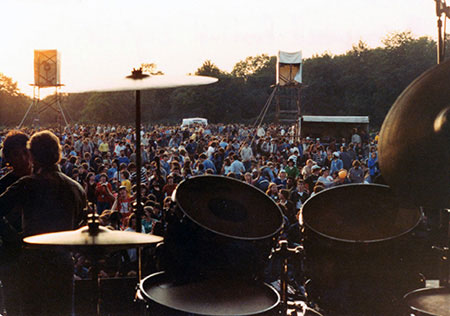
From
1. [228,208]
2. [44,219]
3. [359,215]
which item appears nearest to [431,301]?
[359,215]

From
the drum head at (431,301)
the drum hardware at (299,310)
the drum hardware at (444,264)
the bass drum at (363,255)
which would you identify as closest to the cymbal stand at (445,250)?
the drum hardware at (444,264)

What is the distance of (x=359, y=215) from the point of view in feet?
11.7

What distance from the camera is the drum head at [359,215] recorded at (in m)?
3.32

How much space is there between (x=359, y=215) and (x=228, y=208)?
90 cm

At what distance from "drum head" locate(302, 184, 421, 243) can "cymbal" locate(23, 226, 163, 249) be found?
1148mm

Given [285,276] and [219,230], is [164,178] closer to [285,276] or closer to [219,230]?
[285,276]

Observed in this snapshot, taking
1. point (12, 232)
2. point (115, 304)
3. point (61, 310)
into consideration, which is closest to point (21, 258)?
point (12, 232)

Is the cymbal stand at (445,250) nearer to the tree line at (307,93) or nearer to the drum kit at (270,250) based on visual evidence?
the drum kit at (270,250)

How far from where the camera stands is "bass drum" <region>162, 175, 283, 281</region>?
3.31 metres

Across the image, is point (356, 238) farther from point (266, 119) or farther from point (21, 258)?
point (266, 119)

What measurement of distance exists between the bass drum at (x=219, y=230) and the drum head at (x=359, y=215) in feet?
0.95

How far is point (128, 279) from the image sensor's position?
4.87 metres

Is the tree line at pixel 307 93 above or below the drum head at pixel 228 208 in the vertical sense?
above

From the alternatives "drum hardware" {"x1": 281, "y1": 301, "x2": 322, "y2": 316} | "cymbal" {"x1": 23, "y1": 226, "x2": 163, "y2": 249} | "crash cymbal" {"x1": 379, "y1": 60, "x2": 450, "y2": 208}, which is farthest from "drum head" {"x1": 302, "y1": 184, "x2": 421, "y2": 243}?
"cymbal" {"x1": 23, "y1": 226, "x2": 163, "y2": 249}
